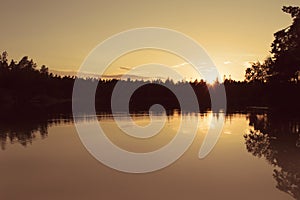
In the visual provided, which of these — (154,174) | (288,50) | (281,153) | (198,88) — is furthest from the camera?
(198,88)

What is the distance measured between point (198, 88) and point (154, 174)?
16292 cm

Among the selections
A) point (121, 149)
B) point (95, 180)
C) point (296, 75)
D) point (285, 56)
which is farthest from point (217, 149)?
point (296, 75)

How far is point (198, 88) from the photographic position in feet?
581

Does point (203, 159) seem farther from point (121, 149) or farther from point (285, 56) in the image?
point (285, 56)

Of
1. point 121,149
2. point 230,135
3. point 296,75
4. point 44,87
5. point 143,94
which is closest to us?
point 121,149

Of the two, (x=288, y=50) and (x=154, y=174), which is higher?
(x=288, y=50)

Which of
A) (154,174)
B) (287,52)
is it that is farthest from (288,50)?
(154,174)

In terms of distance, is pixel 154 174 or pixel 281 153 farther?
pixel 281 153

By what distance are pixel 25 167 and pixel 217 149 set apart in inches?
421

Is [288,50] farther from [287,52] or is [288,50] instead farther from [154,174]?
[154,174]

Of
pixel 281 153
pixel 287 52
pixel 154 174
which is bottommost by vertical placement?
pixel 154 174

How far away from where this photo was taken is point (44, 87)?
5007 inches

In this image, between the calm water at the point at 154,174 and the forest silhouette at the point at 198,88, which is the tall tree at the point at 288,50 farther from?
the calm water at the point at 154,174

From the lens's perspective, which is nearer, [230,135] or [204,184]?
[204,184]
